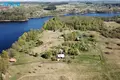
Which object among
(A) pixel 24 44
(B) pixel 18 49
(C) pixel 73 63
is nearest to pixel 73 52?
(C) pixel 73 63

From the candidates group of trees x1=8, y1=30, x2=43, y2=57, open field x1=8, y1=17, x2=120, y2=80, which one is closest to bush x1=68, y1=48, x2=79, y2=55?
open field x1=8, y1=17, x2=120, y2=80

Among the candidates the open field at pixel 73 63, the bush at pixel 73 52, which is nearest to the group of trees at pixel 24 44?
the open field at pixel 73 63

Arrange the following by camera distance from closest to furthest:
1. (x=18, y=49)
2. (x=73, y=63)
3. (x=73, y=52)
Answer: (x=73, y=63) → (x=73, y=52) → (x=18, y=49)

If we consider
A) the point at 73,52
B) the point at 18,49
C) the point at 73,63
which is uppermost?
the point at 18,49

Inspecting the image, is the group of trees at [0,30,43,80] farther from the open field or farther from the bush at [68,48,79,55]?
the bush at [68,48,79,55]

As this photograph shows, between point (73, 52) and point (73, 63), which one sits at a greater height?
point (73, 52)

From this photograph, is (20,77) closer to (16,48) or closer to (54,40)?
(16,48)

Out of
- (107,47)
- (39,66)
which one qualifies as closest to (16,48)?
(39,66)

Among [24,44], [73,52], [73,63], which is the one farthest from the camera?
[24,44]

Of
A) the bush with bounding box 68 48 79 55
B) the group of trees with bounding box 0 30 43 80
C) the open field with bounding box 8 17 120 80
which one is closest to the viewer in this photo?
the open field with bounding box 8 17 120 80

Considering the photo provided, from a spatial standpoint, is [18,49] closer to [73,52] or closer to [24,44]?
[24,44]

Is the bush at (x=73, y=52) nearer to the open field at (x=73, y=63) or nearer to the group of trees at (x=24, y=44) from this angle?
the open field at (x=73, y=63)
